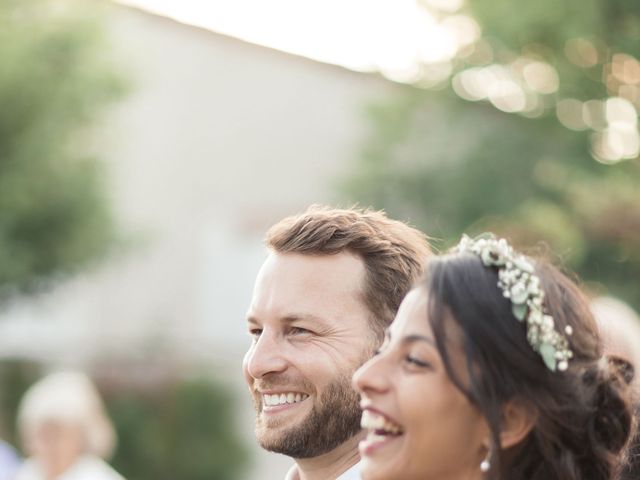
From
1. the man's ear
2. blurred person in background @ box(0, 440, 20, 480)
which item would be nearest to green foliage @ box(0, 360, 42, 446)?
blurred person in background @ box(0, 440, 20, 480)

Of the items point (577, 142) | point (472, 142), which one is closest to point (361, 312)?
point (577, 142)

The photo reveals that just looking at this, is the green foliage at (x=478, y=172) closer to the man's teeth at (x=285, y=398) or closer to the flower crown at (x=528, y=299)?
the man's teeth at (x=285, y=398)

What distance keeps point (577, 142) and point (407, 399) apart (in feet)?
54.5

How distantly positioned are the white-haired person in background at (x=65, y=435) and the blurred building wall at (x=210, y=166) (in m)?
15.4

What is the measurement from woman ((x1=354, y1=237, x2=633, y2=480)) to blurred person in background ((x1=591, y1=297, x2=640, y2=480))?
37cm

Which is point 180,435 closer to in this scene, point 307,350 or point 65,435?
point 65,435

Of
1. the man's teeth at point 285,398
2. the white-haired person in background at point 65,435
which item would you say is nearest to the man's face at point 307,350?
the man's teeth at point 285,398

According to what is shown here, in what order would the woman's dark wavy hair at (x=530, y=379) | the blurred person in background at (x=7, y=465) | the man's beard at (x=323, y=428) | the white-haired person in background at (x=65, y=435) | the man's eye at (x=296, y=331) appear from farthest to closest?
the blurred person in background at (x=7, y=465) < the white-haired person in background at (x=65, y=435) < the man's eye at (x=296, y=331) < the man's beard at (x=323, y=428) < the woman's dark wavy hair at (x=530, y=379)

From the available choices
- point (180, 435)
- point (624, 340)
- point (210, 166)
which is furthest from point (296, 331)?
point (210, 166)

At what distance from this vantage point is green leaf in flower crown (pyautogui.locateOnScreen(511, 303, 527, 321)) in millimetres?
2855

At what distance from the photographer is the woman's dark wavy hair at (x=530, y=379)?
2799 millimetres

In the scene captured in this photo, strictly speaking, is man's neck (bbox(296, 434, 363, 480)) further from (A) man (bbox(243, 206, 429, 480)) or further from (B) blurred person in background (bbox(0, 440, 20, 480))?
(B) blurred person in background (bbox(0, 440, 20, 480))

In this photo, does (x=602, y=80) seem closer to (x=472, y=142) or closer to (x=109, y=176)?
(x=472, y=142)

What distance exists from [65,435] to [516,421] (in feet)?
20.6
